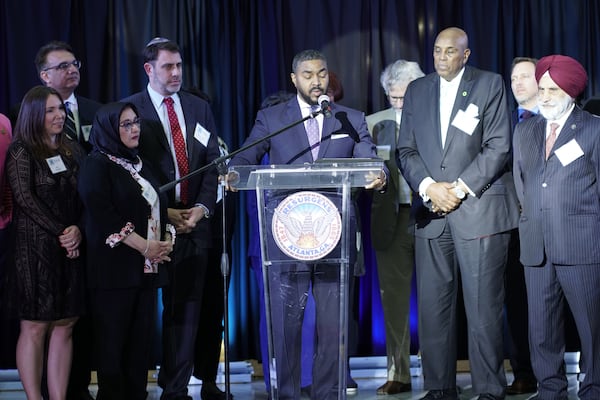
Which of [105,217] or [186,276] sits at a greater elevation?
[105,217]

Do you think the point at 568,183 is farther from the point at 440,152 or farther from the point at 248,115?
the point at 248,115

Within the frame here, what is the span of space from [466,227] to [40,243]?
2.21 metres

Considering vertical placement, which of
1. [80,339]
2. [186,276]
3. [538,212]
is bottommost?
[80,339]

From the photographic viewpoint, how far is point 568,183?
459 cm

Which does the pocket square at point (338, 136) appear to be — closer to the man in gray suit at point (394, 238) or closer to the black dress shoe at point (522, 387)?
the man in gray suit at point (394, 238)

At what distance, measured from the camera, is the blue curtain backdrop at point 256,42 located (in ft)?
19.4

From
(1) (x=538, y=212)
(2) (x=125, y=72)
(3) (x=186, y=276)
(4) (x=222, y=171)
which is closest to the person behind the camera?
(4) (x=222, y=171)

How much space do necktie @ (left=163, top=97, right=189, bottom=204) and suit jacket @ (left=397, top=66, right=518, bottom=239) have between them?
48.5 inches

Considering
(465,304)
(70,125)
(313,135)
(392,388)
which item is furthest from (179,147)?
(392,388)

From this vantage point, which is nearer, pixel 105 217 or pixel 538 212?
pixel 105 217

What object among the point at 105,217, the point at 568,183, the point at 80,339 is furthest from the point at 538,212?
the point at 80,339

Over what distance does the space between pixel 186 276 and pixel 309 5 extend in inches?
89.7

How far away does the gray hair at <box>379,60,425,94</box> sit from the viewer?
218 inches

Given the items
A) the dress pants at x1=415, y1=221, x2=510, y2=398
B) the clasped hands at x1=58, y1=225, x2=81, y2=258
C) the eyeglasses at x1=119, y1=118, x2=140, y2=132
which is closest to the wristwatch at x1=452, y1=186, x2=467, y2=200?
the dress pants at x1=415, y1=221, x2=510, y2=398
